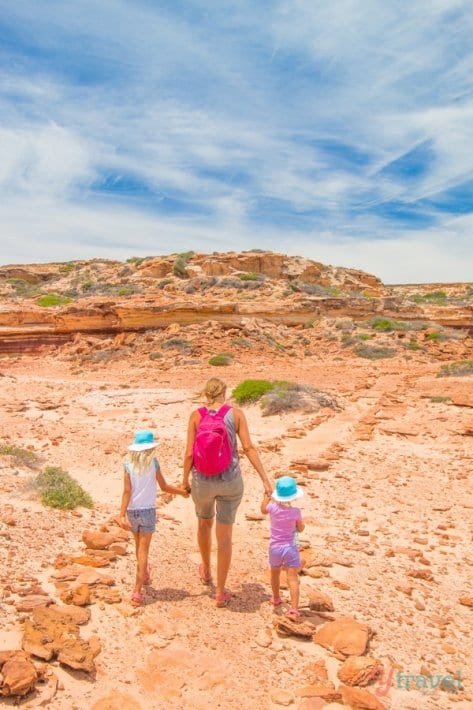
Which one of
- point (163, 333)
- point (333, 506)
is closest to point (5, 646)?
point (333, 506)

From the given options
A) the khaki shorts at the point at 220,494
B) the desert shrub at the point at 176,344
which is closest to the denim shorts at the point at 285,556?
the khaki shorts at the point at 220,494

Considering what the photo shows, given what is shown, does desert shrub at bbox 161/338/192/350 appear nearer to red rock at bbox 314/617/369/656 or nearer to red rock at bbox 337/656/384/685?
red rock at bbox 314/617/369/656

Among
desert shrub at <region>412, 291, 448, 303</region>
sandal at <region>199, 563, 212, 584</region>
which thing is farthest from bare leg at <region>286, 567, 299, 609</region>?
desert shrub at <region>412, 291, 448, 303</region>

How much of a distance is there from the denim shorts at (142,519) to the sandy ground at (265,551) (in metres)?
0.49

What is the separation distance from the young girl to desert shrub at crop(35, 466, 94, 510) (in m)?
1.80

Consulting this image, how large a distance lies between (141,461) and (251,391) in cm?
817

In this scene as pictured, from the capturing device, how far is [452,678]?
328 centimetres

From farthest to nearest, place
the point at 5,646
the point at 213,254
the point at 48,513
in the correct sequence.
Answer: the point at 213,254
the point at 48,513
the point at 5,646

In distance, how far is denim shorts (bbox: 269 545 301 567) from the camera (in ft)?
12.3

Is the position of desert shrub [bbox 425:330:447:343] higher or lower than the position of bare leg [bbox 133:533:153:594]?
higher

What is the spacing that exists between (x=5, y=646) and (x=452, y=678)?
8.59ft

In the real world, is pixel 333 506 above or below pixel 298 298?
below

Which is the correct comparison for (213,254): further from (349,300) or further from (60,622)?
(60,622)

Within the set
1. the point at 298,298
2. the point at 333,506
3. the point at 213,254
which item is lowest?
the point at 333,506
